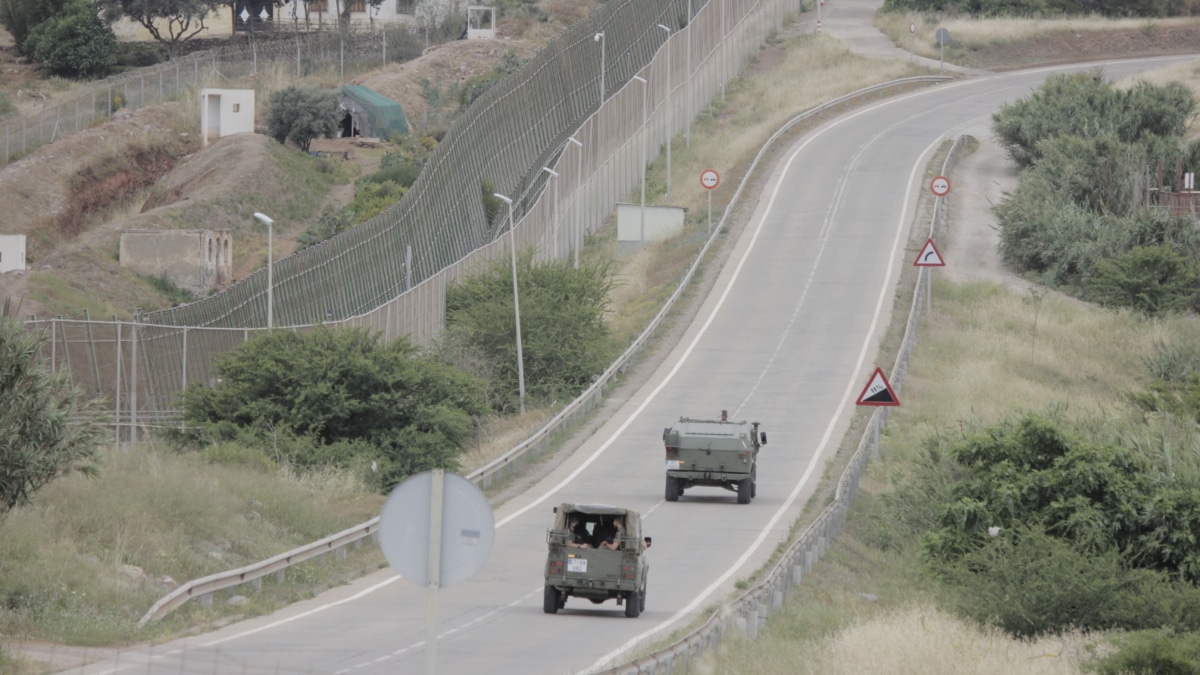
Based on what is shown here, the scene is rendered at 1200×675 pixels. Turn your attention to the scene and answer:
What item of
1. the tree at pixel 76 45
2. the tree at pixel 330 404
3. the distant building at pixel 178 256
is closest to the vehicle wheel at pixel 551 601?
the tree at pixel 330 404

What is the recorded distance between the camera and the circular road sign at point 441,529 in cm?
1000

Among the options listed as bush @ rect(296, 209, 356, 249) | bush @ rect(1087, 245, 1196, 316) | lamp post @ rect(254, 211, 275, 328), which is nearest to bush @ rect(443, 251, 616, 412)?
lamp post @ rect(254, 211, 275, 328)

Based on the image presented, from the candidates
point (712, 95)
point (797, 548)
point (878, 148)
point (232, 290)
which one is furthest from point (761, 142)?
point (797, 548)

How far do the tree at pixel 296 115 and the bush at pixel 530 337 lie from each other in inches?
1837

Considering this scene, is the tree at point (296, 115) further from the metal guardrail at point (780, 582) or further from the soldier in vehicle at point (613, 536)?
the soldier in vehicle at point (613, 536)

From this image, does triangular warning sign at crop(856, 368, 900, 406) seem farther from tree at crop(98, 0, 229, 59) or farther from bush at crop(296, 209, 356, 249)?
tree at crop(98, 0, 229, 59)

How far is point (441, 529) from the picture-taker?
10.0 metres

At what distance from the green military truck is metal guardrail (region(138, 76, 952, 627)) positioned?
4.38 m

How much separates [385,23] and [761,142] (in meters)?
59.1

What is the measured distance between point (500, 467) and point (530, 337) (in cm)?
1705

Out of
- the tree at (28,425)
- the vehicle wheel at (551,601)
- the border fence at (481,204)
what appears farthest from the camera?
the border fence at (481,204)

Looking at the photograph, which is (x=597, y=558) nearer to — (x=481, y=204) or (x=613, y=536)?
(x=613, y=536)

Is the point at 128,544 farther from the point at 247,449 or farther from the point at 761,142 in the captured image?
the point at 761,142

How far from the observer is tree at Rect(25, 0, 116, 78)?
117188 mm
